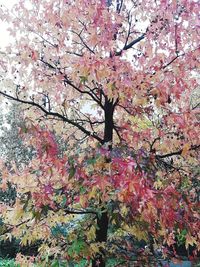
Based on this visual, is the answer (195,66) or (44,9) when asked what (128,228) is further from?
(44,9)

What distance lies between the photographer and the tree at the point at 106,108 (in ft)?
8.18

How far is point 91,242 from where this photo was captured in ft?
9.53

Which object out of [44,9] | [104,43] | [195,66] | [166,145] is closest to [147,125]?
[166,145]

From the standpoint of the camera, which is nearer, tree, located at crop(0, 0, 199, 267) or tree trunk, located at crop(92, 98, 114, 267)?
tree, located at crop(0, 0, 199, 267)

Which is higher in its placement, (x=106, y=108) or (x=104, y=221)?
(x=106, y=108)

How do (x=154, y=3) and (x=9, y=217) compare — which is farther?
(x=9, y=217)

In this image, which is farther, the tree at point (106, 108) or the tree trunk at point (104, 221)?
the tree trunk at point (104, 221)

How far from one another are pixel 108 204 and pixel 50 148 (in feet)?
1.88

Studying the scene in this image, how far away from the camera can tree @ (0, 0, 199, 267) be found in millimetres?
2492

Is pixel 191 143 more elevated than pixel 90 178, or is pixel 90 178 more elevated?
pixel 191 143

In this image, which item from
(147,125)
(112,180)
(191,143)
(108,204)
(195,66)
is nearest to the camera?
(112,180)

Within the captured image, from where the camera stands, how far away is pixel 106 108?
325 centimetres

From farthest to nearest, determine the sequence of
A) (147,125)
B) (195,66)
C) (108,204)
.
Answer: (147,125) < (195,66) < (108,204)

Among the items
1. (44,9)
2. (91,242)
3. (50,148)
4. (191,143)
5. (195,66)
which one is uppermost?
(44,9)
